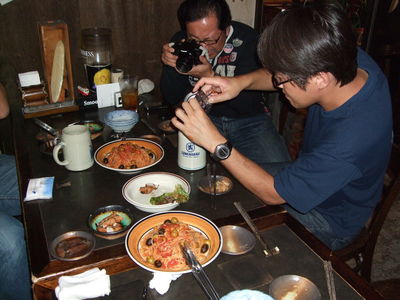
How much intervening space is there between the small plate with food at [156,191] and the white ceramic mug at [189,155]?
11 cm

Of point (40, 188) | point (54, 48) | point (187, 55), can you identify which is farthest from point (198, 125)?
point (54, 48)

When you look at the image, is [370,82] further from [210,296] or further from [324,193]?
[210,296]

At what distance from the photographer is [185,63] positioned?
7.63ft

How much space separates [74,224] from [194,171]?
642 millimetres

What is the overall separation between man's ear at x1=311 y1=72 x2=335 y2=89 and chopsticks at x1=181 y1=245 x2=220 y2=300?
33.9 inches

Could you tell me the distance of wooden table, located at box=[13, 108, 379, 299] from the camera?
1.25m

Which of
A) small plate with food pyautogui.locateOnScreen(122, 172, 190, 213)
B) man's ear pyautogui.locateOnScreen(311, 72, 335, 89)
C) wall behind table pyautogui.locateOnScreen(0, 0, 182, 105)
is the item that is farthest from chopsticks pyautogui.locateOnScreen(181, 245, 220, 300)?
wall behind table pyautogui.locateOnScreen(0, 0, 182, 105)

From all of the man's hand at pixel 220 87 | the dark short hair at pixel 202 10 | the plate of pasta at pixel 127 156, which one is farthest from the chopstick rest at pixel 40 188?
the dark short hair at pixel 202 10

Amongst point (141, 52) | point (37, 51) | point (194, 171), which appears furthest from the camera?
point (141, 52)

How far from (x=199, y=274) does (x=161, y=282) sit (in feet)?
0.42

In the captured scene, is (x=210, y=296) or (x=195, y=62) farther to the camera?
(x=195, y=62)

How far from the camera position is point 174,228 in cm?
134

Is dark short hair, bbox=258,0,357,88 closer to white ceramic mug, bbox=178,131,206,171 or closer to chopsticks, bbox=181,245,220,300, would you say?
white ceramic mug, bbox=178,131,206,171

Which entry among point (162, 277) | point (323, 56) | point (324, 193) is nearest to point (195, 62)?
point (323, 56)
